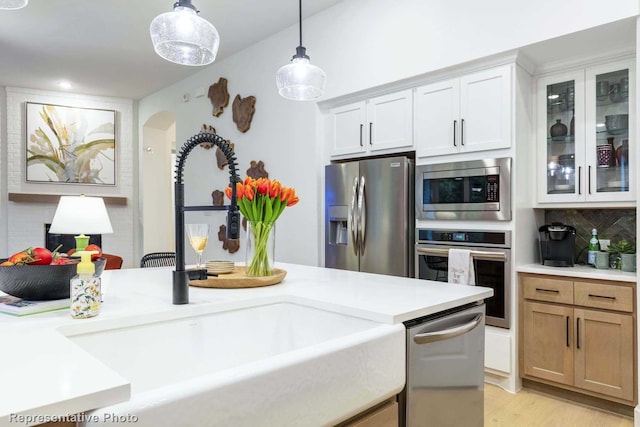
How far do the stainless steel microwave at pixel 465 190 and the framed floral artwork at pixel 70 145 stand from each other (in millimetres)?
5523

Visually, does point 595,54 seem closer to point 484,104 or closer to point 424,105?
point 484,104

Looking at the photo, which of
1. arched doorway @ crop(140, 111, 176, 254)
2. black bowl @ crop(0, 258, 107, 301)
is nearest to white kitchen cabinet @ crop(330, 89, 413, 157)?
black bowl @ crop(0, 258, 107, 301)

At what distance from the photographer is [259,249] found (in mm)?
1782

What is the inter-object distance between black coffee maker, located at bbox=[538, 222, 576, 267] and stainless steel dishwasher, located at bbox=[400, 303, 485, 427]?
160 centimetres

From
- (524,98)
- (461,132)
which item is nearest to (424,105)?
(461,132)

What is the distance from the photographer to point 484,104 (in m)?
2.98

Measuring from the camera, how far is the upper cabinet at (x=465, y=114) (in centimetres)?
289

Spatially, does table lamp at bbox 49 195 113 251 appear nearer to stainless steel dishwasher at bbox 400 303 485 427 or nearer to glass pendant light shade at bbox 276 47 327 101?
glass pendant light shade at bbox 276 47 327 101

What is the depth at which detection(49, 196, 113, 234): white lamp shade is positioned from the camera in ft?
12.0

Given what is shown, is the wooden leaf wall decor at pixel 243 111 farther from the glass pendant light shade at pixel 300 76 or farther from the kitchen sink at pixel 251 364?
the kitchen sink at pixel 251 364

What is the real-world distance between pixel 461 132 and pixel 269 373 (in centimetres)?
265

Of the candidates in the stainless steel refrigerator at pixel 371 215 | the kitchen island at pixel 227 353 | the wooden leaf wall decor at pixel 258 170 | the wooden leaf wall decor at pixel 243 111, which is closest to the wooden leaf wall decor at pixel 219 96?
the wooden leaf wall decor at pixel 243 111

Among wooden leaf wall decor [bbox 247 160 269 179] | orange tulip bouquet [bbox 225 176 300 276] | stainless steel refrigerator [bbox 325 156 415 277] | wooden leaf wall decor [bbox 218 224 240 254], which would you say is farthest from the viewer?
wooden leaf wall decor [bbox 218 224 240 254]

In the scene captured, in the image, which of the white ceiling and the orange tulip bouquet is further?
Answer: the white ceiling
